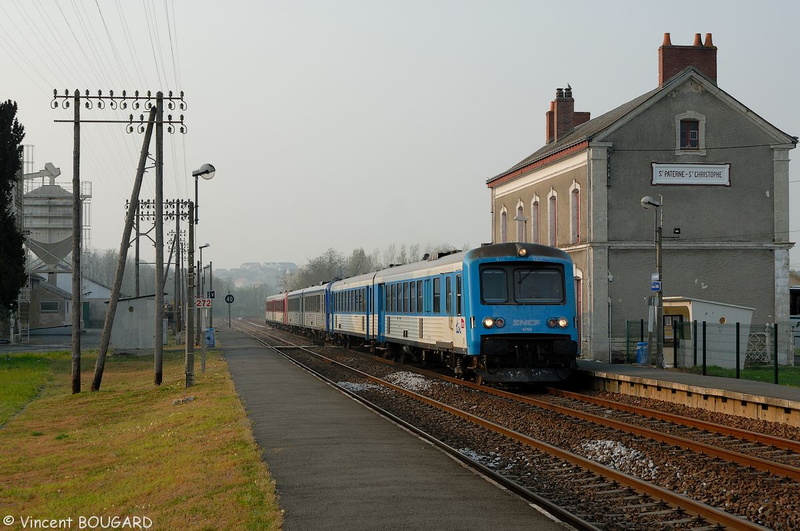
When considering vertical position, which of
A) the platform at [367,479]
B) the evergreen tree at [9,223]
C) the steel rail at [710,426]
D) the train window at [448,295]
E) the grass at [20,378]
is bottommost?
the grass at [20,378]

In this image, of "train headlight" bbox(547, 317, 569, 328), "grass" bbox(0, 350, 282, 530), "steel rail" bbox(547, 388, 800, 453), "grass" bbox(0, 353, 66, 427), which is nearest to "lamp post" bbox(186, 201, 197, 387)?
"grass" bbox(0, 350, 282, 530)

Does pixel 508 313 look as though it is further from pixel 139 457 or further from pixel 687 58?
pixel 687 58

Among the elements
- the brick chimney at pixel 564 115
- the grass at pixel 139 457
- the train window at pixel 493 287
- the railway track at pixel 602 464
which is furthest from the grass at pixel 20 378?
the brick chimney at pixel 564 115

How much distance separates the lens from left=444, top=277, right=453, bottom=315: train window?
2134 centimetres

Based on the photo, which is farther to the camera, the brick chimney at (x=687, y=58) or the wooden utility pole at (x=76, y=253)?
the brick chimney at (x=687, y=58)

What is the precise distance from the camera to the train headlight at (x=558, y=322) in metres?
20.0

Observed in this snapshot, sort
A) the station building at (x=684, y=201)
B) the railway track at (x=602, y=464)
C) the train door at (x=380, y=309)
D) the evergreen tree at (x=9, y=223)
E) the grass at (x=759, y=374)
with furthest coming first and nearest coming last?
the evergreen tree at (x=9, y=223) → the station building at (x=684, y=201) → the train door at (x=380, y=309) → the grass at (x=759, y=374) → the railway track at (x=602, y=464)

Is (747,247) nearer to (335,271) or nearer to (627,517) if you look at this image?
(627,517)

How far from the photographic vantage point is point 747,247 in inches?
1288

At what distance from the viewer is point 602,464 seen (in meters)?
11.0

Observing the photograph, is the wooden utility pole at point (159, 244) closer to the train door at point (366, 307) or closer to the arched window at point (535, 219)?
the train door at point (366, 307)

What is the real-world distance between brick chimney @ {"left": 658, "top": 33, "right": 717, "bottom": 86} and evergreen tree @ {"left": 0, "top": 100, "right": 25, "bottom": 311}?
2657 cm

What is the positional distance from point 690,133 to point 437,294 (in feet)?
49.8

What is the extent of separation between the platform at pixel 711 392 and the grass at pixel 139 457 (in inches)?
339
